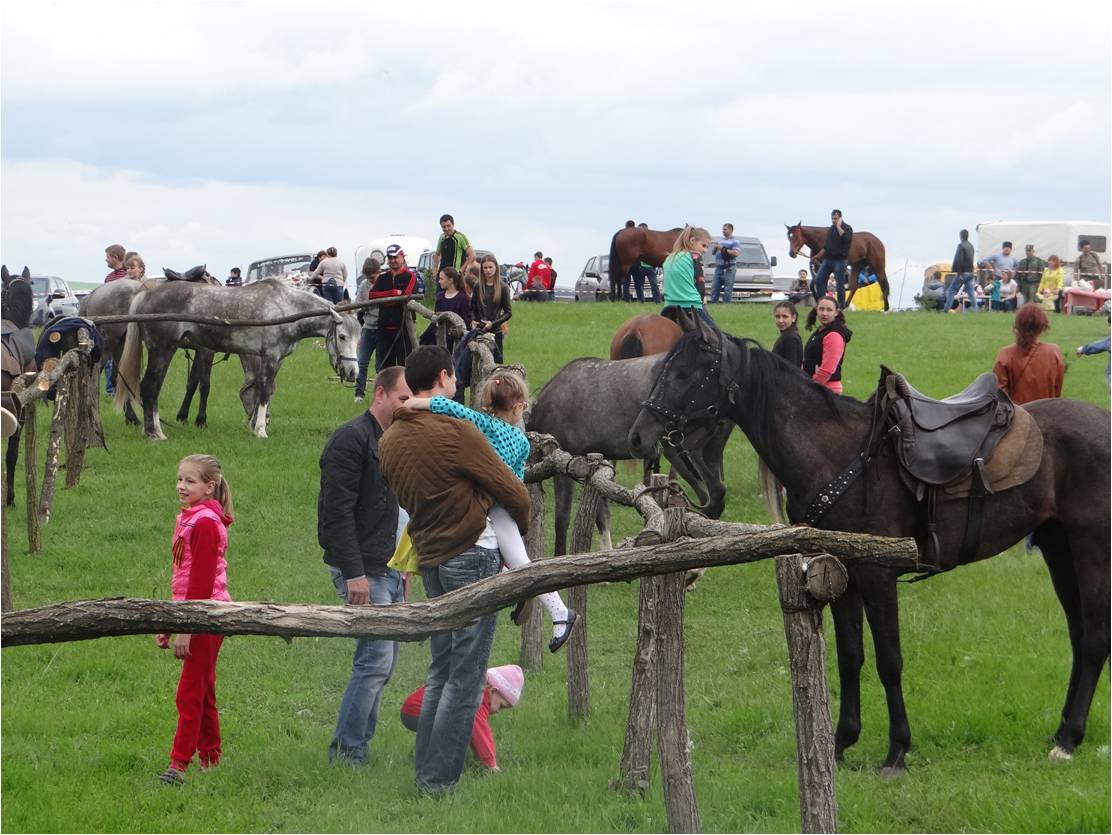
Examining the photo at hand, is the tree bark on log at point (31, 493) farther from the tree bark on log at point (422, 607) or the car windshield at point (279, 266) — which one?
the car windshield at point (279, 266)

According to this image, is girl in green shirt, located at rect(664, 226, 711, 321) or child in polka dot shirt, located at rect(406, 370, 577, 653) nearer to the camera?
child in polka dot shirt, located at rect(406, 370, 577, 653)

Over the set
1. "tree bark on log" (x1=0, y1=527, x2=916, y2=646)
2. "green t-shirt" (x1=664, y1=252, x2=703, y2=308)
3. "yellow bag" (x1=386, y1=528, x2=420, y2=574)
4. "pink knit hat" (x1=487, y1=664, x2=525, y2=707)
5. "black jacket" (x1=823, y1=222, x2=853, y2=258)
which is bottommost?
"pink knit hat" (x1=487, y1=664, x2=525, y2=707)

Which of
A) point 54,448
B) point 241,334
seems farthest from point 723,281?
point 54,448

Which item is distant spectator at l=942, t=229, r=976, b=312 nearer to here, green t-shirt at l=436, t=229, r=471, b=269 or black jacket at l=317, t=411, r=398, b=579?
green t-shirt at l=436, t=229, r=471, b=269

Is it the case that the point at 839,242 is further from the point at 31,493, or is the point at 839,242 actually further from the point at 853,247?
the point at 31,493

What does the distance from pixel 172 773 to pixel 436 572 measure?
1.86 m

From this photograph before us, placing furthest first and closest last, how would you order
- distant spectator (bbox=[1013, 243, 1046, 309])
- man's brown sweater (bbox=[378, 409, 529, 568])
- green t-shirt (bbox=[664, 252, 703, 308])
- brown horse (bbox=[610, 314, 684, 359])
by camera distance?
1. distant spectator (bbox=[1013, 243, 1046, 309])
2. green t-shirt (bbox=[664, 252, 703, 308])
3. brown horse (bbox=[610, 314, 684, 359])
4. man's brown sweater (bbox=[378, 409, 529, 568])

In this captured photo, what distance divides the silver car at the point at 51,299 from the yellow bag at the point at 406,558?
93.7 ft

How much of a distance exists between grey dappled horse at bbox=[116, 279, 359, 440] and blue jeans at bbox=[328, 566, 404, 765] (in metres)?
11.6

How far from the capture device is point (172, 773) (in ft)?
24.0

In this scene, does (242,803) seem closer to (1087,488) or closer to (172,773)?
(172,773)

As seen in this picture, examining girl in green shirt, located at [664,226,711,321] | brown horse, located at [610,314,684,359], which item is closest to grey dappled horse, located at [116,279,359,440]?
brown horse, located at [610,314,684,359]

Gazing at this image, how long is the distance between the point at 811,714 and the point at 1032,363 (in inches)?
272

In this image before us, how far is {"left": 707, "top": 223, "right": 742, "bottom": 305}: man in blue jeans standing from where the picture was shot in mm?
35172
